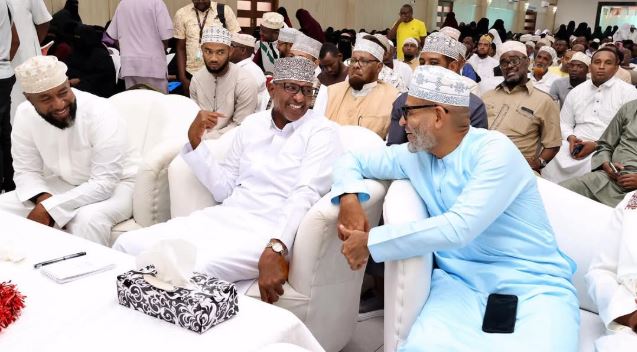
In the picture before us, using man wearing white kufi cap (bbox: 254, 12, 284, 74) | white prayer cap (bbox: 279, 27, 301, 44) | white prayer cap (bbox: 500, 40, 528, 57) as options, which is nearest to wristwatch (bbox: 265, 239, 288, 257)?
white prayer cap (bbox: 500, 40, 528, 57)

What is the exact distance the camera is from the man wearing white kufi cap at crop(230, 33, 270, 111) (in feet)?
17.5

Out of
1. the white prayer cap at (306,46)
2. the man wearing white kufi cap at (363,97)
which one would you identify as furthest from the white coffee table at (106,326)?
the white prayer cap at (306,46)

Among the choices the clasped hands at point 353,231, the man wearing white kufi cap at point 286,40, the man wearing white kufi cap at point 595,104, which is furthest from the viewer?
the man wearing white kufi cap at point 286,40

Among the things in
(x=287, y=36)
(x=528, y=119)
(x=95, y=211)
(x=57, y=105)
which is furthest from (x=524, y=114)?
(x=57, y=105)

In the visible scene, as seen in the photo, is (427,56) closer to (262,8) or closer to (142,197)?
(142,197)

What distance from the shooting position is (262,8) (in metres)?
12.9

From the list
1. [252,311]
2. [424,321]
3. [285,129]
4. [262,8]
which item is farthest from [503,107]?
[262,8]

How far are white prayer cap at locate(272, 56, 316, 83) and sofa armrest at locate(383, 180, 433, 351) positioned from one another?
0.93m

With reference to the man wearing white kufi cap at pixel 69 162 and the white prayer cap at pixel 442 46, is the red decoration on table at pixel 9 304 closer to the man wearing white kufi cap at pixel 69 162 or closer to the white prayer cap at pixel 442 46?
the man wearing white kufi cap at pixel 69 162

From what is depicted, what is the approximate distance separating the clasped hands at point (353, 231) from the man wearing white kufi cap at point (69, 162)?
144 cm

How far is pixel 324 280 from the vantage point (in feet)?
8.14

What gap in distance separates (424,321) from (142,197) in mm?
1734

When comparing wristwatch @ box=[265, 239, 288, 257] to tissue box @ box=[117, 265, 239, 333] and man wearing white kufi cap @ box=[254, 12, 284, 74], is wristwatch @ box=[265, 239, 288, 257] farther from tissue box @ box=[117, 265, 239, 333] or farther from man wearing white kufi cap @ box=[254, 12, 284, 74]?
man wearing white kufi cap @ box=[254, 12, 284, 74]

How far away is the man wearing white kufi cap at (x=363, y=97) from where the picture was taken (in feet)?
12.8
